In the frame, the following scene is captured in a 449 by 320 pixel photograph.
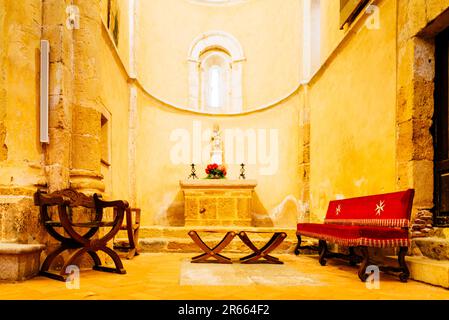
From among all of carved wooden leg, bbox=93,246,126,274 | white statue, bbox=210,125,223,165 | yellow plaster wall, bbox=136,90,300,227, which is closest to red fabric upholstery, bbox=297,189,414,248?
carved wooden leg, bbox=93,246,126,274

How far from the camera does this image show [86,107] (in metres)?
4.29

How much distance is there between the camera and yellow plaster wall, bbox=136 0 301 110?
28.8ft

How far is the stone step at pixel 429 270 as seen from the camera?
322cm

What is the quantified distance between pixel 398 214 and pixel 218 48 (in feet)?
23.8

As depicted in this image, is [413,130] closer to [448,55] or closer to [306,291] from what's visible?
[448,55]

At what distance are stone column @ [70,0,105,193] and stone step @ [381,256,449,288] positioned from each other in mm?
3381

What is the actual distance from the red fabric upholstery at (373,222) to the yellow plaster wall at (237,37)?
4458 millimetres

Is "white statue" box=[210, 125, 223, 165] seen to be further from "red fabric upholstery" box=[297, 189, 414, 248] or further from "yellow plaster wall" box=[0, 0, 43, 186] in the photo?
"yellow plaster wall" box=[0, 0, 43, 186]

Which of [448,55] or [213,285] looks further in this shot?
[448,55]

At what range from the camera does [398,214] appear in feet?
12.3

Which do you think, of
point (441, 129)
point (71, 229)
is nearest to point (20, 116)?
point (71, 229)

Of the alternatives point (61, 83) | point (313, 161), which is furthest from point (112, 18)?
point (313, 161)

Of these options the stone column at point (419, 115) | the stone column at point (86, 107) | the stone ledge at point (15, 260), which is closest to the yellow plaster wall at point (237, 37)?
the stone column at point (86, 107)

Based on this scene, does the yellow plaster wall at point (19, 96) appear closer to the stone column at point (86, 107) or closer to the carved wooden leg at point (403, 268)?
the stone column at point (86, 107)
